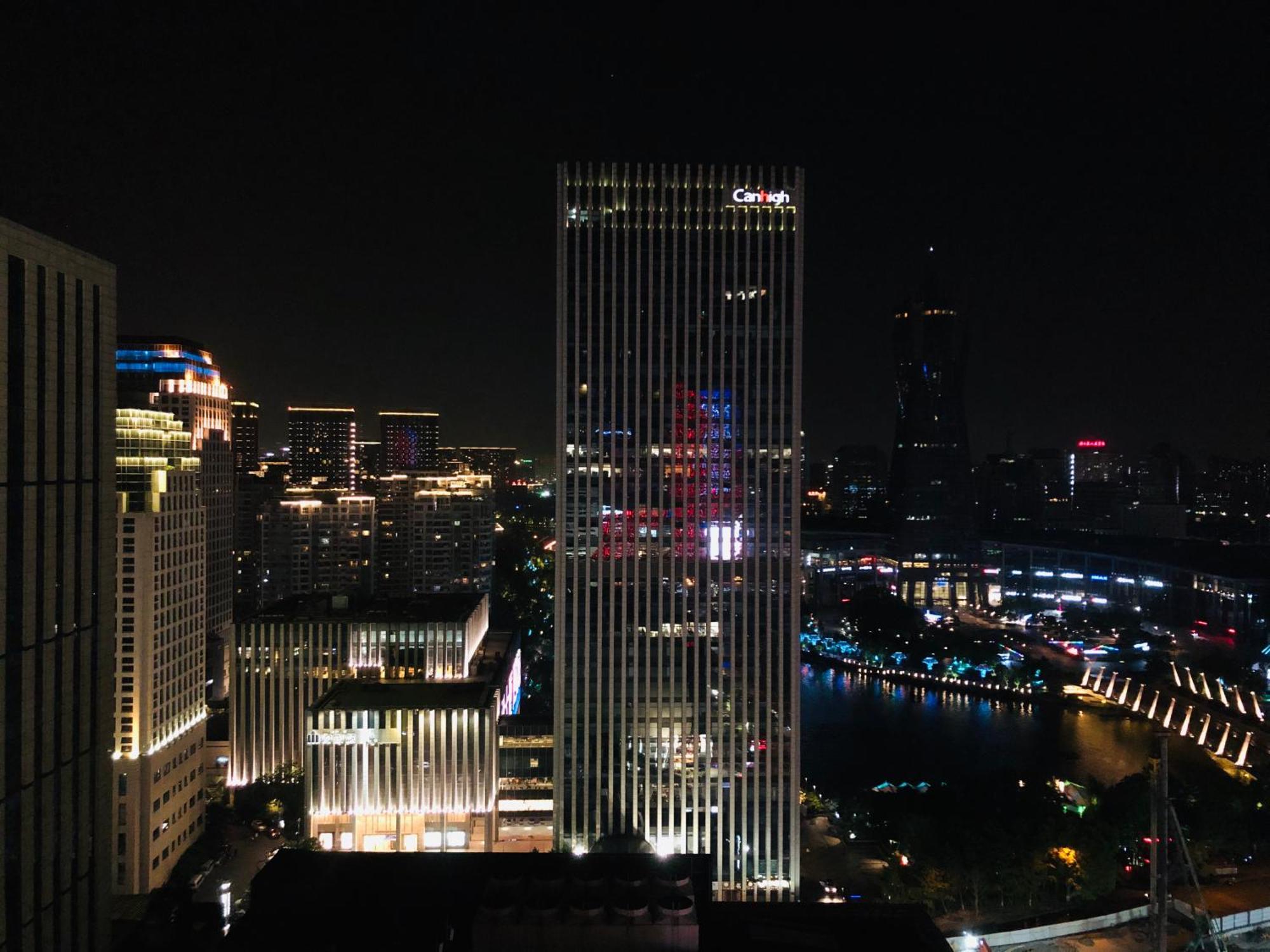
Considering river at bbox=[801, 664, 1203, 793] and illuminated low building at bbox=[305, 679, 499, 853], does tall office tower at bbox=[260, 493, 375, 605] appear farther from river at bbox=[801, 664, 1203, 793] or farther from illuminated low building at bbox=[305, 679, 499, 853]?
illuminated low building at bbox=[305, 679, 499, 853]

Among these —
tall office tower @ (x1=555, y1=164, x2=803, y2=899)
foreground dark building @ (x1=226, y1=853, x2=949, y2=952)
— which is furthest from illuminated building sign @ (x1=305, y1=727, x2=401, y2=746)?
foreground dark building @ (x1=226, y1=853, x2=949, y2=952)

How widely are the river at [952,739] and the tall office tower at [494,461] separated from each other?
113971mm

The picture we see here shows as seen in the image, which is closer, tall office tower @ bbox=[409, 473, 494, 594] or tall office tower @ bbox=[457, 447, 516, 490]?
tall office tower @ bbox=[409, 473, 494, 594]

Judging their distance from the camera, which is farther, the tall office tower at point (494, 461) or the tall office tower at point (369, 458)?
the tall office tower at point (494, 461)

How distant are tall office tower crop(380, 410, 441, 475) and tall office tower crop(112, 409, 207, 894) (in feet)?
367

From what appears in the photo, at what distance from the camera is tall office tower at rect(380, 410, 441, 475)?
148625 mm

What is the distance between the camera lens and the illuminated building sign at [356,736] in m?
32.6

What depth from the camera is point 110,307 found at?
53.0 ft

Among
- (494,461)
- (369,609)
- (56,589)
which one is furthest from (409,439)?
(56,589)

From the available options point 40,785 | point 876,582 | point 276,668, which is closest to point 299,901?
point 40,785

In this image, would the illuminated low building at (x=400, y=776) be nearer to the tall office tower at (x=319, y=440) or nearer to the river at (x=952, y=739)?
the river at (x=952, y=739)

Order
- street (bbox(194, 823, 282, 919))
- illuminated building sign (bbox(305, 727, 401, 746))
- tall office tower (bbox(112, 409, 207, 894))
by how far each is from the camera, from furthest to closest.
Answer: illuminated building sign (bbox(305, 727, 401, 746)) < tall office tower (bbox(112, 409, 207, 894)) < street (bbox(194, 823, 282, 919))

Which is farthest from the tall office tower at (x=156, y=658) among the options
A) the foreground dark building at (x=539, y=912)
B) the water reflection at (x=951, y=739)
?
the water reflection at (x=951, y=739)

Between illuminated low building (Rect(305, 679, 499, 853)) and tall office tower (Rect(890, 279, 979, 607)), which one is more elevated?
tall office tower (Rect(890, 279, 979, 607))
